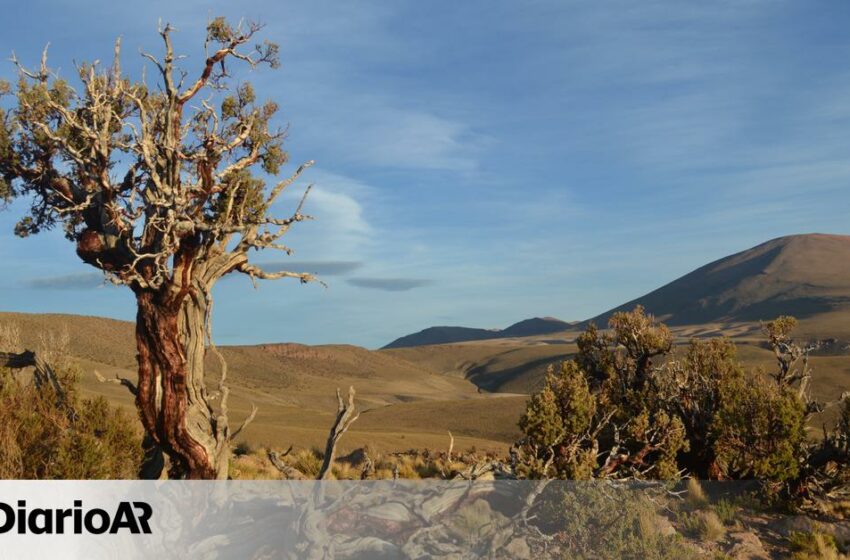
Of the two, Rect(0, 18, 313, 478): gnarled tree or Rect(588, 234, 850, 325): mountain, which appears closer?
Rect(0, 18, 313, 478): gnarled tree

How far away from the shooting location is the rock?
11.2 meters

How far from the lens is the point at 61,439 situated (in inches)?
440

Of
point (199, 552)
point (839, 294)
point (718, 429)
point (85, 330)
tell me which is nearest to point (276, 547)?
point (199, 552)

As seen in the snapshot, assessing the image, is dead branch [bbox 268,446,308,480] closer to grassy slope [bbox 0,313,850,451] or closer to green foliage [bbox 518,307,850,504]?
green foliage [bbox 518,307,850,504]

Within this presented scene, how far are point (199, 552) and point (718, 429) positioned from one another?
10982 mm

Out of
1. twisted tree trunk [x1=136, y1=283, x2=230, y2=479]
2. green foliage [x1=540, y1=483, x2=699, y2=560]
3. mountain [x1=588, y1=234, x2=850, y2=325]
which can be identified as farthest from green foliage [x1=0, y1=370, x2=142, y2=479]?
mountain [x1=588, y1=234, x2=850, y2=325]

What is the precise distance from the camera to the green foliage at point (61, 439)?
10.9 metres

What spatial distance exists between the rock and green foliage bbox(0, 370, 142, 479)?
9785mm

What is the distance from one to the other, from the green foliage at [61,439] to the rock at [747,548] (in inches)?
385

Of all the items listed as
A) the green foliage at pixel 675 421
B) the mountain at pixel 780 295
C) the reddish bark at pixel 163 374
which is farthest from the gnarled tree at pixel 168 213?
the mountain at pixel 780 295

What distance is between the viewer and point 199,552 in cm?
952

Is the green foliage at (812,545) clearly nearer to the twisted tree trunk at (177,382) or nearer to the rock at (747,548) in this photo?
Answer: the rock at (747,548)

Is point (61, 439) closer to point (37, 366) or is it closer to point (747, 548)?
point (37, 366)

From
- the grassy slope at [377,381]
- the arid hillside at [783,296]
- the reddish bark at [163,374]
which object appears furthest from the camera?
the arid hillside at [783,296]
